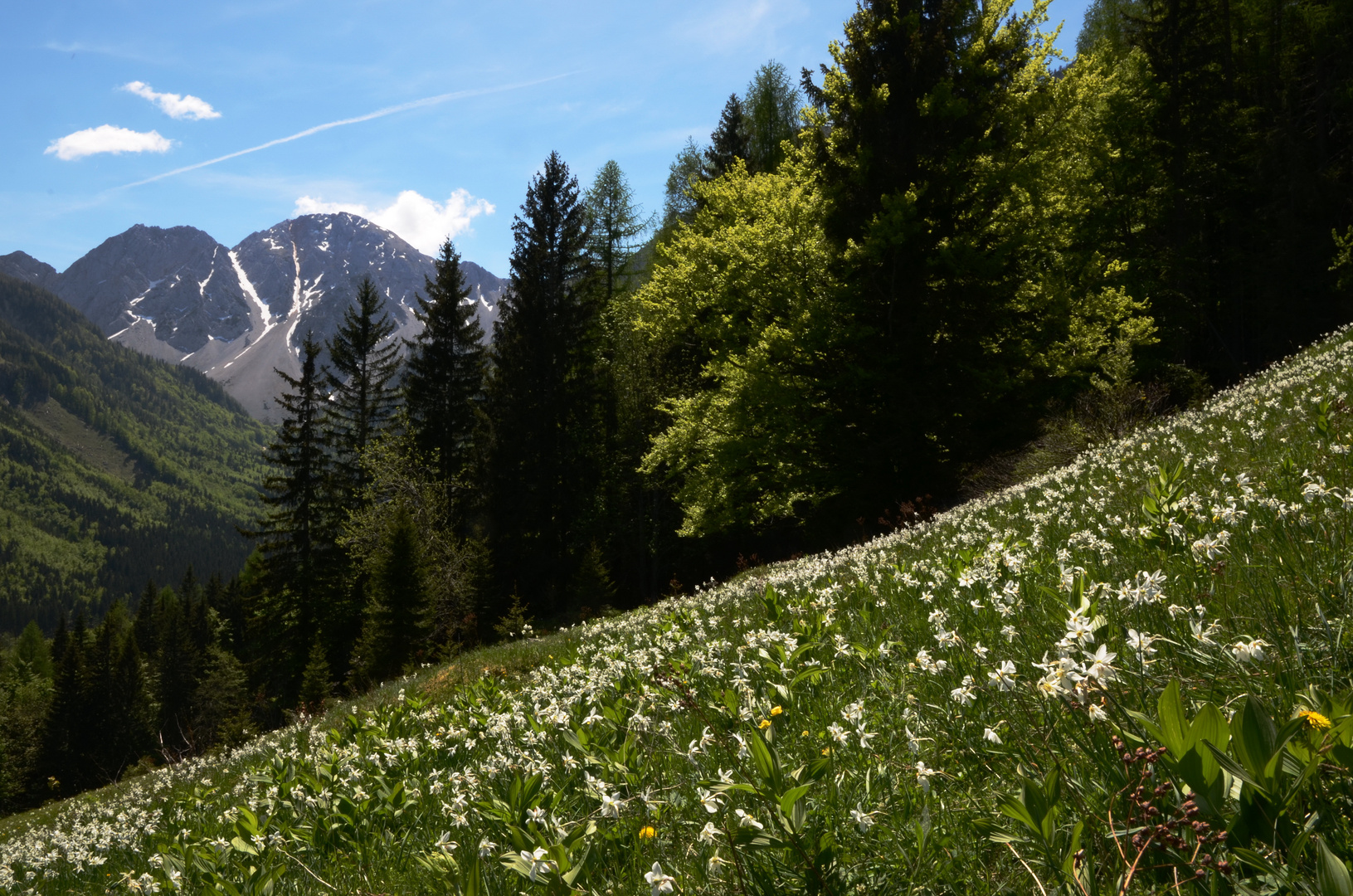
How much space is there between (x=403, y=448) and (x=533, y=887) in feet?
138

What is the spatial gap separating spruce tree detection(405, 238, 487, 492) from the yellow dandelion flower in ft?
147

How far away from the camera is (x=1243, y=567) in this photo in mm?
3463

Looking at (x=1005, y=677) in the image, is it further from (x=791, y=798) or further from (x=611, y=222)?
(x=611, y=222)

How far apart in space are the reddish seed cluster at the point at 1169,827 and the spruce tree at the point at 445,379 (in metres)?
44.6

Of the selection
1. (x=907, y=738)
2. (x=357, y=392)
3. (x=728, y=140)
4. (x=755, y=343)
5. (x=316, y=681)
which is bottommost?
(x=316, y=681)

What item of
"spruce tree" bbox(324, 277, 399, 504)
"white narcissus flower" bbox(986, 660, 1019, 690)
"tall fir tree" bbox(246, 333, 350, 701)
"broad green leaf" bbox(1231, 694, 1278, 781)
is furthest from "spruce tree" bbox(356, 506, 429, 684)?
"broad green leaf" bbox(1231, 694, 1278, 781)

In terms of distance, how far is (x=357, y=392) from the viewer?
46875mm

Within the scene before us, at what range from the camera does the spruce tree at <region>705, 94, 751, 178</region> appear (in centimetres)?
3741

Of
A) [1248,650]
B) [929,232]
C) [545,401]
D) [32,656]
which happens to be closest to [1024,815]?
[1248,650]

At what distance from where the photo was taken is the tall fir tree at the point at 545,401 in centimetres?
3906

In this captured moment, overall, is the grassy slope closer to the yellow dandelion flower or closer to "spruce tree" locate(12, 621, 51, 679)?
the yellow dandelion flower

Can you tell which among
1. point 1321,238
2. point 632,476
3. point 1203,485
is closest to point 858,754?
point 1203,485

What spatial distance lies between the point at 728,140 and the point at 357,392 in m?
30.3

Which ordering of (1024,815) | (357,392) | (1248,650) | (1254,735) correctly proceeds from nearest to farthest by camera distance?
(1254,735)
(1024,815)
(1248,650)
(357,392)
